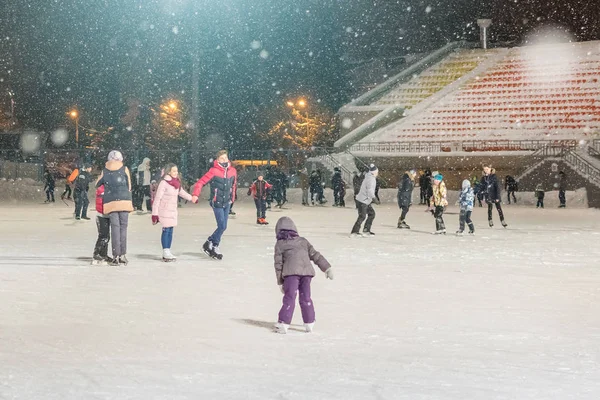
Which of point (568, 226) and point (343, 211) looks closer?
point (568, 226)

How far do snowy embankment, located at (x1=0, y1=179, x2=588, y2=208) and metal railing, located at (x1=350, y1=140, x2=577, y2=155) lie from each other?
6118mm

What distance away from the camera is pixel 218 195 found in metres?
13.7

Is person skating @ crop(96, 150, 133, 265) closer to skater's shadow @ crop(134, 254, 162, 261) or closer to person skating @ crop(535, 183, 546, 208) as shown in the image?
skater's shadow @ crop(134, 254, 162, 261)

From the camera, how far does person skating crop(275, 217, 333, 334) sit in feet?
24.5

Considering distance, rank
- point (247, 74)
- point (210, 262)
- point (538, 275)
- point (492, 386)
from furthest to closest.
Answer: point (247, 74), point (210, 262), point (538, 275), point (492, 386)

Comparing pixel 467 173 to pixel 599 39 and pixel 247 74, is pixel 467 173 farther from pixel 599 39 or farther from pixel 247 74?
pixel 247 74

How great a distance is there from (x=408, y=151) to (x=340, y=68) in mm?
18836

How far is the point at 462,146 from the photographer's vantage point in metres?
41.5

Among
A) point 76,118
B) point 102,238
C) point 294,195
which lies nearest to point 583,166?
point 294,195

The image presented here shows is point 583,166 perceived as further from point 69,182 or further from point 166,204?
point 166,204

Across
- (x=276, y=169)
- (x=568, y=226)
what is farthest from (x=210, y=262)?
(x=276, y=169)

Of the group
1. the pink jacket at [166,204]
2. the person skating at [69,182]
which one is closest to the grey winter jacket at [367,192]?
the pink jacket at [166,204]

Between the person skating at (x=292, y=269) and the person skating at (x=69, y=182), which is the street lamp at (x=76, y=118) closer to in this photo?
the person skating at (x=69, y=182)

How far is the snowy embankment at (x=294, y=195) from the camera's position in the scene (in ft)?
105
